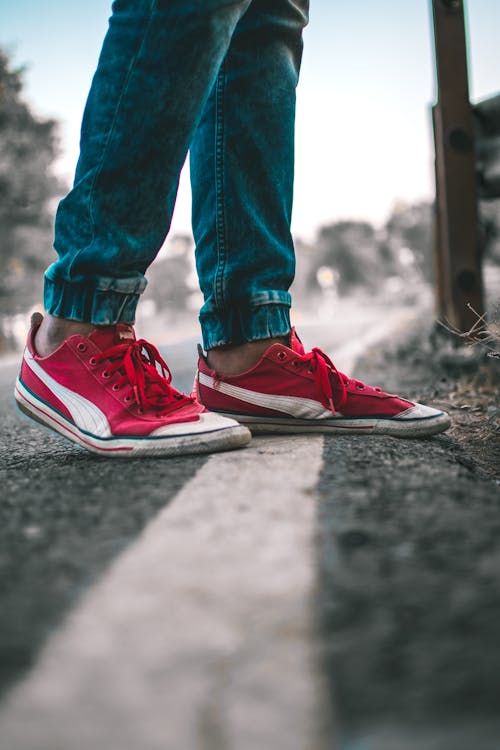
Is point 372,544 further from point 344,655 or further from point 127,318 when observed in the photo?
point 127,318

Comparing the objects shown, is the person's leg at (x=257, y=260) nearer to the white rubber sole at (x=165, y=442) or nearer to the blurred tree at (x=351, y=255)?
the white rubber sole at (x=165, y=442)

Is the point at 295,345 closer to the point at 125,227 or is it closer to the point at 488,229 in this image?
the point at 125,227

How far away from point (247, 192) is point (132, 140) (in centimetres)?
43

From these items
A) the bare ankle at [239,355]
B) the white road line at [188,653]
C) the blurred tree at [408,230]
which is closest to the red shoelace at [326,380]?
the bare ankle at [239,355]

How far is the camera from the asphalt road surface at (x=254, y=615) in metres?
0.53

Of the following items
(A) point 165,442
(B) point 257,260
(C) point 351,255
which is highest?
(C) point 351,255

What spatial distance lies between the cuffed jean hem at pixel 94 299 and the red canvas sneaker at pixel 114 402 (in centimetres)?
5

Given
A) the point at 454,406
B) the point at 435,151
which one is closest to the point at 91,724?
the point at 454,406

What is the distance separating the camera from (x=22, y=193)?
1725cm

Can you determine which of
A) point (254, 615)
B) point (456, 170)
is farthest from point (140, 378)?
point (456, 170)

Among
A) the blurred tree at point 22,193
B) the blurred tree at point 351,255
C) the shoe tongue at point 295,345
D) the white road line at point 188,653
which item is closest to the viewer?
the white road line at point 188,653

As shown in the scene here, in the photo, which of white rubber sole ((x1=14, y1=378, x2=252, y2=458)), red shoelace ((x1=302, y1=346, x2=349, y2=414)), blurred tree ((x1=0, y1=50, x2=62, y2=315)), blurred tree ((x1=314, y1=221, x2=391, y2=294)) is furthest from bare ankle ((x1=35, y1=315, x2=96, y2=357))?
blurred tree ((x1=314, y1=221, x2=391, y2=294))

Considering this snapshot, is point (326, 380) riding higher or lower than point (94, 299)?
lower

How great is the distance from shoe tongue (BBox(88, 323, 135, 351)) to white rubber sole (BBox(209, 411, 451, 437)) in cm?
41
